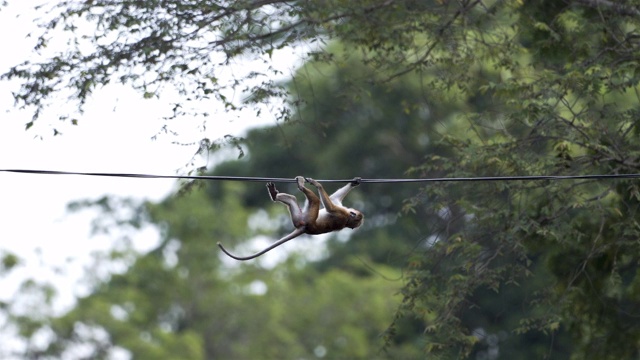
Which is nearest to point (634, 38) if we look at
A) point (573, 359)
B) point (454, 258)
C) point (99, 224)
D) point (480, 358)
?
point (454, 258)

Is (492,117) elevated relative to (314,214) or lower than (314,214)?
lower

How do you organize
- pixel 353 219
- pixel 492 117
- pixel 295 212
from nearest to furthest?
pixel 295 212, pixel 353 219, pixel 492 117

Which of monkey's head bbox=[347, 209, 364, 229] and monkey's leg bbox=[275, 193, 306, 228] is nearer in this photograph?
monkey's leg bbox=[275, 193, 306, 228]

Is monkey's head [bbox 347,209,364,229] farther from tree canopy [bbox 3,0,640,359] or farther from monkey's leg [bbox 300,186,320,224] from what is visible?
tree canopy [bbox 3,0,640,359]

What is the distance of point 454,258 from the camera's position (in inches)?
525

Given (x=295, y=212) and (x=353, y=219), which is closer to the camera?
(x=295, y=212)

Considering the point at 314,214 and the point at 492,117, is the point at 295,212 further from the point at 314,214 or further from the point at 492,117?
the point at 492,117

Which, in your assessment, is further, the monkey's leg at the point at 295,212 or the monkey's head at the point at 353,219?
the monkey's head at the point at 353,219

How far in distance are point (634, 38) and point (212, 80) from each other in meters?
3.86

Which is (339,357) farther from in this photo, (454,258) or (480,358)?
(454,258)

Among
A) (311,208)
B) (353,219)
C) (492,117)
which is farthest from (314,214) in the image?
(492,117)

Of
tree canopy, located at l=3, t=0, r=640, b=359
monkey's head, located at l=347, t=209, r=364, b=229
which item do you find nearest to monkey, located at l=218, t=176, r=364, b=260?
monkey's head, located at l=347, t=209, r=364, b=229

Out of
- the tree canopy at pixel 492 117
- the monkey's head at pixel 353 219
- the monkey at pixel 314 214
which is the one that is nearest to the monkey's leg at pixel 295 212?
the monkey at pixel 314 214

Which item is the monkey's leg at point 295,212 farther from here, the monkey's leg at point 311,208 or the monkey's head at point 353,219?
the monkey's head at point 353,219
